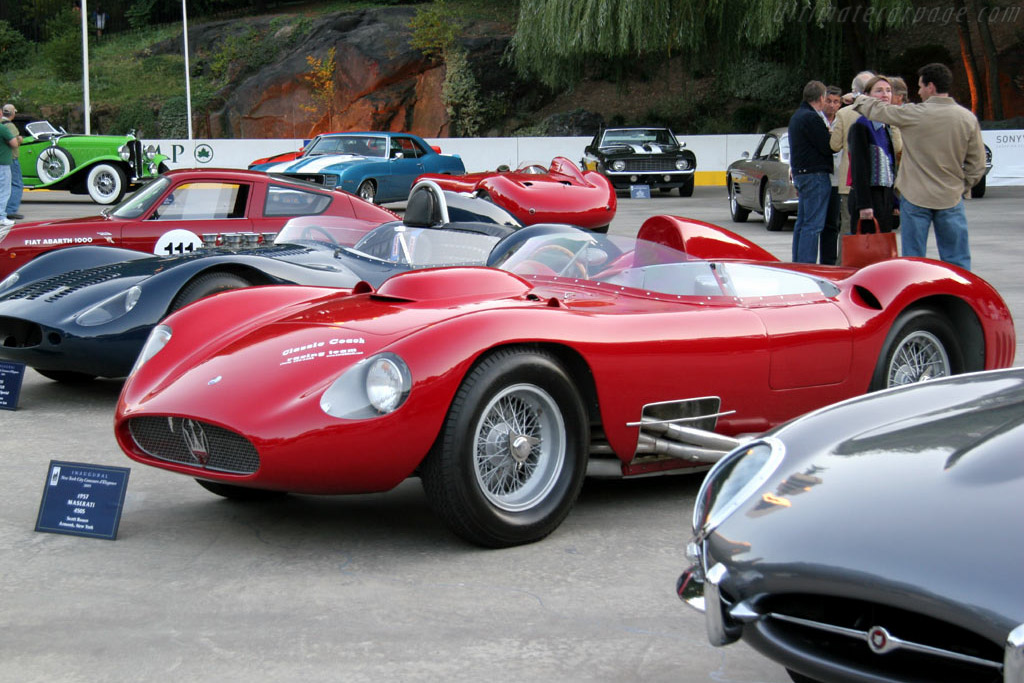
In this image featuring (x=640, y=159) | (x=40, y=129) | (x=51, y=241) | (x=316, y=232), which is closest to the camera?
(x=316, y=232)

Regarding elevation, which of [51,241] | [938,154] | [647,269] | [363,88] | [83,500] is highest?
[363,88]

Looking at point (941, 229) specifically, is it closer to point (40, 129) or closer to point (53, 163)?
point (53, 163)

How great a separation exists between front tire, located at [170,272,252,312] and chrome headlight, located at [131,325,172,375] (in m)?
1.80

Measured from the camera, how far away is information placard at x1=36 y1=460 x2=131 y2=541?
13.8ft

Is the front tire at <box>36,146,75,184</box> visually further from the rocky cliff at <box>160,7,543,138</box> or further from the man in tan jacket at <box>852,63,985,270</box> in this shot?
the rocky cliff at <box>160,7,543,138</box>

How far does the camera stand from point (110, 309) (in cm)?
639

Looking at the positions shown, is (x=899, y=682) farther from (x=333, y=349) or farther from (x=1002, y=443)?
(x=333, y=349)

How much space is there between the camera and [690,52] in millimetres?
31328

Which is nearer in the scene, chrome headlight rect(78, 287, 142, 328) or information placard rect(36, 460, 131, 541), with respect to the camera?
information placard rect(36, 460, 131, 541)

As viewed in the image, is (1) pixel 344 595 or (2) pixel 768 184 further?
(2) pixel 768 184

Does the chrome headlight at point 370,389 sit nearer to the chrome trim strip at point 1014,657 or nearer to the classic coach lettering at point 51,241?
the chrome trim strip at point 1014,657

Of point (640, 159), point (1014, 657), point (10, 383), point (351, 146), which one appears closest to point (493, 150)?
point (640, 159)

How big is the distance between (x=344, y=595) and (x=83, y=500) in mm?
1212

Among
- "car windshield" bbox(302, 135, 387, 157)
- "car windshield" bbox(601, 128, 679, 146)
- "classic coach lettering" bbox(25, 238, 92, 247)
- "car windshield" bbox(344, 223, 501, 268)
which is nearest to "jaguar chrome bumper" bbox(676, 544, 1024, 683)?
"car windshield" bbox(344, 223, 501, 268)
